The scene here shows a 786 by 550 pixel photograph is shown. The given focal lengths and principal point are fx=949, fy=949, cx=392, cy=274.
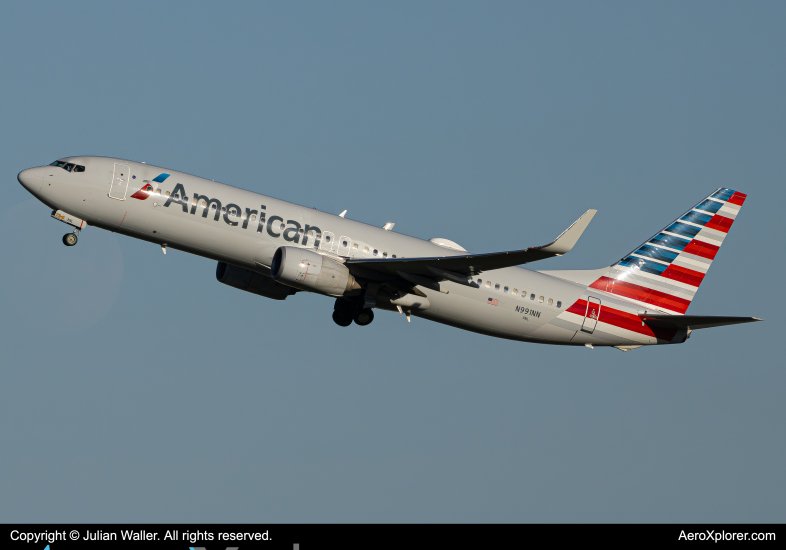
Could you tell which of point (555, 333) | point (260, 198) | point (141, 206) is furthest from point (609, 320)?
point (141, 206)

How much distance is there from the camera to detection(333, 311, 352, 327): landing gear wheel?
44.1m

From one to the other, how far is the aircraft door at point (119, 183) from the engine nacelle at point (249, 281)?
290 inches

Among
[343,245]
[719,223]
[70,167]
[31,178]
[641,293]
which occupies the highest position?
[719,223]

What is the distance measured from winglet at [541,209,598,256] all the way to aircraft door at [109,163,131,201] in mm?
16861

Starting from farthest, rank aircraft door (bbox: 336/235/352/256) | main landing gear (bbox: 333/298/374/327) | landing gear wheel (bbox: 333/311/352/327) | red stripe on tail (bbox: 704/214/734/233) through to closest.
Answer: red stripe on tail (bbox: 704/214/734/233), landing gear wheel (bbox: 333/311/352/327), main landing gear (bbox: 333/298/374/327), aircraft door (bbox: 336/235/352/256)

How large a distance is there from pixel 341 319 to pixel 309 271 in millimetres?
6181

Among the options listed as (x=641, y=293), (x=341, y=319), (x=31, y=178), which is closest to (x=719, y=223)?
(x=641, y=293)

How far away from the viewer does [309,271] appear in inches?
1512

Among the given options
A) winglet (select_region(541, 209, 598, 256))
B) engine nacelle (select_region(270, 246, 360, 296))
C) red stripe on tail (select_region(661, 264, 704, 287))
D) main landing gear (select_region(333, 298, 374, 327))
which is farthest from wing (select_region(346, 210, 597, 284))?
red stripe on tail (select_region(661, 264, 704, 287))

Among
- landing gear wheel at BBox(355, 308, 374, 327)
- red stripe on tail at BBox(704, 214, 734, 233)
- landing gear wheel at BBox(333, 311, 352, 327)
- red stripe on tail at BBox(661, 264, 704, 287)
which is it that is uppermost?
red stripe on tail at BBox(704, 214, 734, 233)

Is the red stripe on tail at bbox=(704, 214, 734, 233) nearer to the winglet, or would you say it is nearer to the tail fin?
the tail fin

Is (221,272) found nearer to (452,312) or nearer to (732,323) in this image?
(452,312)

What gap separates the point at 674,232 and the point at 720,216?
2.74 meters

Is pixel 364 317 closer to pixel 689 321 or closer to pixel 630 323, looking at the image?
pixel 630 323
